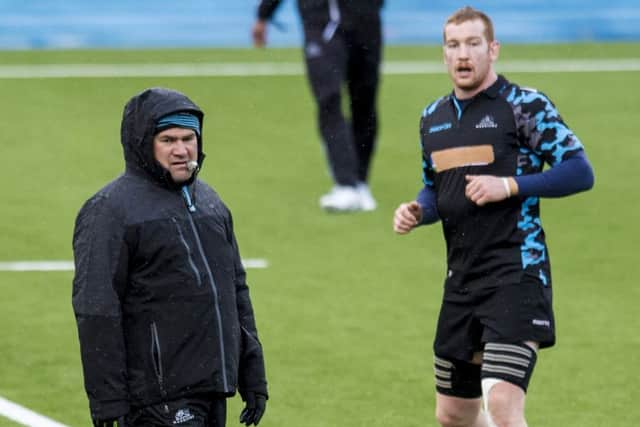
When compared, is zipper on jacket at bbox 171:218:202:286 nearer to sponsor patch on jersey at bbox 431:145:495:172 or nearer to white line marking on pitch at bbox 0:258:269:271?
sponsor patch on jersey at bbox 431:145:495:172

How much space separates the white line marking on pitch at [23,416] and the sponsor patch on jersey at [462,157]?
2597 millimetres

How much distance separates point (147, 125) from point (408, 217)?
156 centimetres

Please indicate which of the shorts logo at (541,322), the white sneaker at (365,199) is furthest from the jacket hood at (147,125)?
the white sneaker at (365,199)

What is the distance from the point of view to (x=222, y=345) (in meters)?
6.52

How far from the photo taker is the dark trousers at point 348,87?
45.2ft

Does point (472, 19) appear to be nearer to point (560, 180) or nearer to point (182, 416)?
point (560, 180)

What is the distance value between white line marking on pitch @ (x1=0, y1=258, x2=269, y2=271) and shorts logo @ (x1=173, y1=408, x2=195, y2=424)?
6.01 m

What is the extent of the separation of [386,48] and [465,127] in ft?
50.4

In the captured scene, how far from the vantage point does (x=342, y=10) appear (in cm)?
1386

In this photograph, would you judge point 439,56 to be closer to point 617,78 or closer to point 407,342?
point 617,78

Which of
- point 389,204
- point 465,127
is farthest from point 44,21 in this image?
point 465,127

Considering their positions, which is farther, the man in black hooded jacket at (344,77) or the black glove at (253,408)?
the man in black hooded jacket at (344,77)

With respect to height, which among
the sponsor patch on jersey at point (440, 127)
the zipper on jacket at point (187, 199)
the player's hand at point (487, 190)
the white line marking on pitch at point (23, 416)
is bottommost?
the white line marking on pitch at point (23, 416)

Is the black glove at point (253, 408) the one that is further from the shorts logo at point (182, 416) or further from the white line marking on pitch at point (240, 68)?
the white line marking on pitch at point (240, 68)
